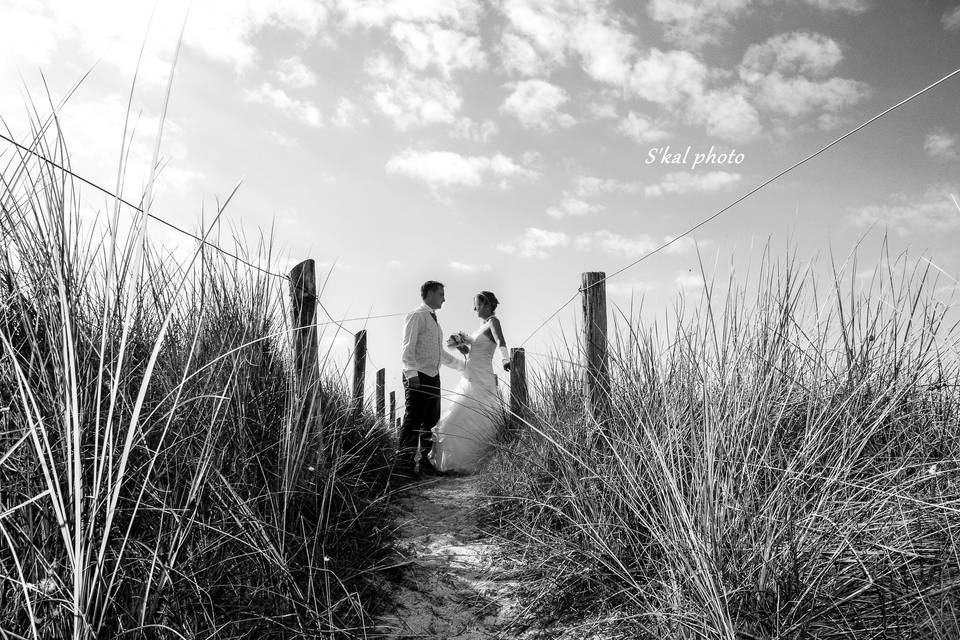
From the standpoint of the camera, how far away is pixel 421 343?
573 centimetres

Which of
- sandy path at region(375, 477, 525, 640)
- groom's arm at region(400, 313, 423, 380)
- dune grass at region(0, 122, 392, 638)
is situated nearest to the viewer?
dune grass at region(0, 122, 392, 638)

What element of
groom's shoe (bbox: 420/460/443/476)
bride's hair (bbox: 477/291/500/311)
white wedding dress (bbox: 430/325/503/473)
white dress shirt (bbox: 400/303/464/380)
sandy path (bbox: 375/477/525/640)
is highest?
bride's hair (bbox: 477/291/500/311)

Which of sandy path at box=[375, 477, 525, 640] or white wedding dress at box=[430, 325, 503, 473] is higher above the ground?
white wedding dress at box=[430, 325, 503, 473]

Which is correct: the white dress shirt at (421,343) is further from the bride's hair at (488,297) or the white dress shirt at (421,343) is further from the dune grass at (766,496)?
the dune grass at (766,496)

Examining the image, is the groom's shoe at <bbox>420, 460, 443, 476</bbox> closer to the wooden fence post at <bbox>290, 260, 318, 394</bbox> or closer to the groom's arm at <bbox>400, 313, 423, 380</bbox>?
the groom's arm at <bbox>400, 313, 423, 380</bbox>

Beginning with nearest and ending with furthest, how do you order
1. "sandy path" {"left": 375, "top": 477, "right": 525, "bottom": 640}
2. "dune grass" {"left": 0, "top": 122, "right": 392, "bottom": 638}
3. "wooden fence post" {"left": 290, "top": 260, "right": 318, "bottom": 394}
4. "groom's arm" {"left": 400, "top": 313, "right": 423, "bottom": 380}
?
"dune grass" {"left": 0, "top": 122, "right": 392, "bottom": 638}, "sandy path" {"left": 375, "top": 477, "right": 525, "bottom": 640}, "wooden fence post" {"left": 290, "top": 260, "right": 318, "bottom": 394}, "groom's arm" {"left": 400, "top": 313, "right": 423, "bottom": 380}

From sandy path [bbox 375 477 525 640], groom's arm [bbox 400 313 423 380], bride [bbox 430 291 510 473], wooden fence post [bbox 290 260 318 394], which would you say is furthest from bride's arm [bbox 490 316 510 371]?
wooden fence post [bbox 290 260 318 394]

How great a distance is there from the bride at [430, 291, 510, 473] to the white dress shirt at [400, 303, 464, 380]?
438 mm

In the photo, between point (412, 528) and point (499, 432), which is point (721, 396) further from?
point (499, 432)

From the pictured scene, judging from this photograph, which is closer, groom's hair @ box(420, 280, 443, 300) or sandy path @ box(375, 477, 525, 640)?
sandy path @ box(375, 477, 525, 640)

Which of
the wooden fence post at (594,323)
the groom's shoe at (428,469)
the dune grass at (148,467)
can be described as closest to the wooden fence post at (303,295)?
the dune grass at (148,467)

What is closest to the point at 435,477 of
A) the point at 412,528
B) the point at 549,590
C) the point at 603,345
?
the point at 412,528

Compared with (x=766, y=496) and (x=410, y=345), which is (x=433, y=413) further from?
(x=766, y=496)

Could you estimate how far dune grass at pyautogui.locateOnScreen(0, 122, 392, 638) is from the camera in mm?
1203
